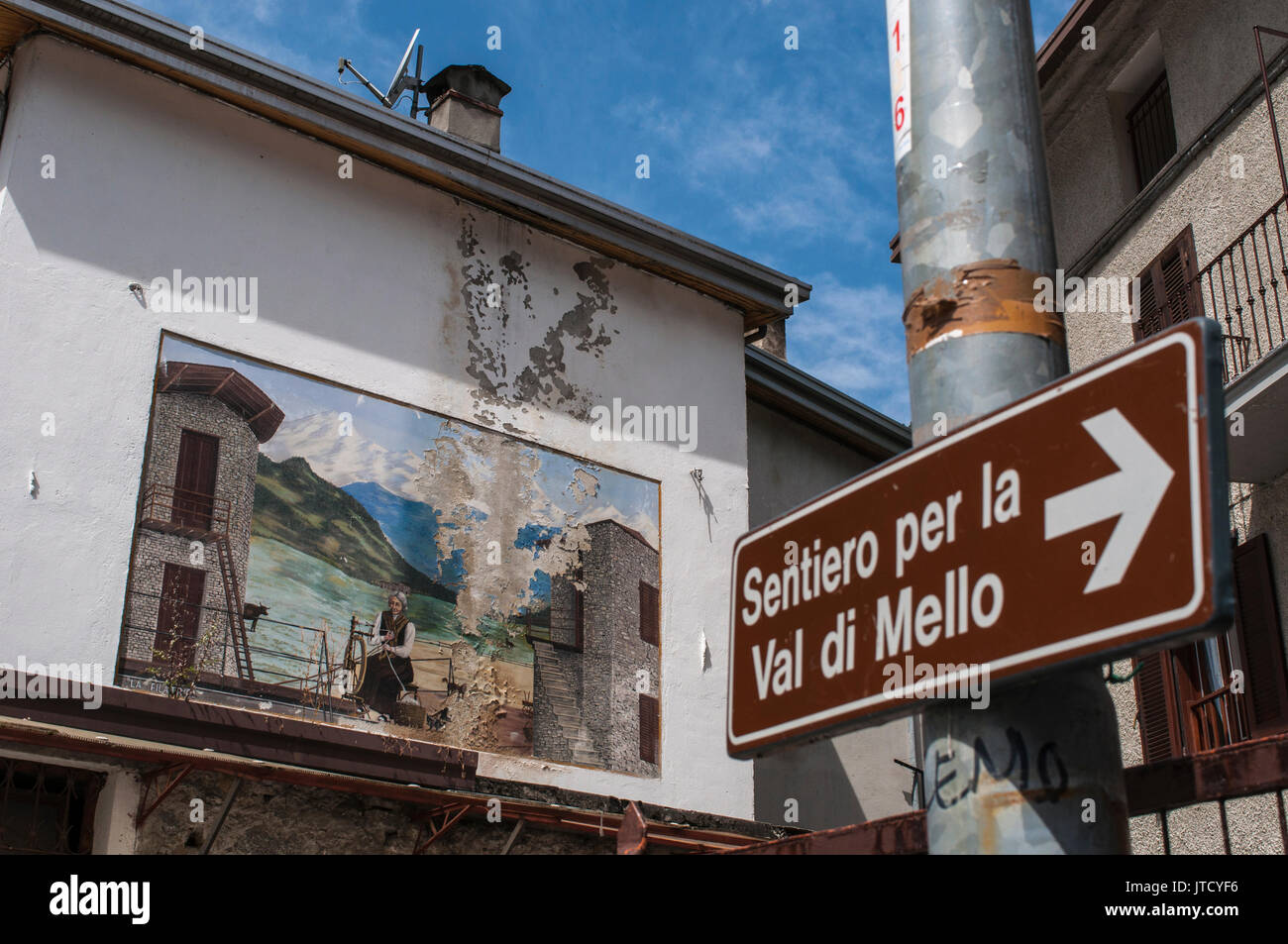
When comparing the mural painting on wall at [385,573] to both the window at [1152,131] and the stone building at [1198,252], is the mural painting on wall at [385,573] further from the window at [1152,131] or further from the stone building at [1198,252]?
the window at [1152,131]

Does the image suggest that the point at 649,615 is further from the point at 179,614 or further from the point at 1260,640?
the point at 1260,640

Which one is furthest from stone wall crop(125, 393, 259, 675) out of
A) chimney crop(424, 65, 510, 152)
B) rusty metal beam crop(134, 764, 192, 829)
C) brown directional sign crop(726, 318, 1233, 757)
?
brown directional sign crop(726, 318, 1233, 757)

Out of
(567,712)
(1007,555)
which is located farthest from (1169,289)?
(1007,555)

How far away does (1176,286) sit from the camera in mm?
12953

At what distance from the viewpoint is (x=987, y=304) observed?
8.56 ft

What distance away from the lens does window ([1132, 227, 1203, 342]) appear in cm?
1256

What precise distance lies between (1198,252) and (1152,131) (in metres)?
2.41

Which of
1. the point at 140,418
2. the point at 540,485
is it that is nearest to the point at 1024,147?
the point at 140,418

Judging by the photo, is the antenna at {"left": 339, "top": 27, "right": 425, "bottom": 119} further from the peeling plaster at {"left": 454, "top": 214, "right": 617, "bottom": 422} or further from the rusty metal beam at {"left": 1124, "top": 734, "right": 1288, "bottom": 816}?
the rusty metal beam at {"left": 1124, "top": 734, "right": 1288, "bottom": 816}

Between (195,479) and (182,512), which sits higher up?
(195,479)

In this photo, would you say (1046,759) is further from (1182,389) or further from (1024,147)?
(1024,147)

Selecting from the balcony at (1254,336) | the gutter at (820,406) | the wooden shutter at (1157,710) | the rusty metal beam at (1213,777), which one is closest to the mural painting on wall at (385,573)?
the gutter at (820,406)

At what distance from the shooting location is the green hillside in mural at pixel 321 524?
1117 centimetres

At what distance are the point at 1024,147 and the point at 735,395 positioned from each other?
12.5m
